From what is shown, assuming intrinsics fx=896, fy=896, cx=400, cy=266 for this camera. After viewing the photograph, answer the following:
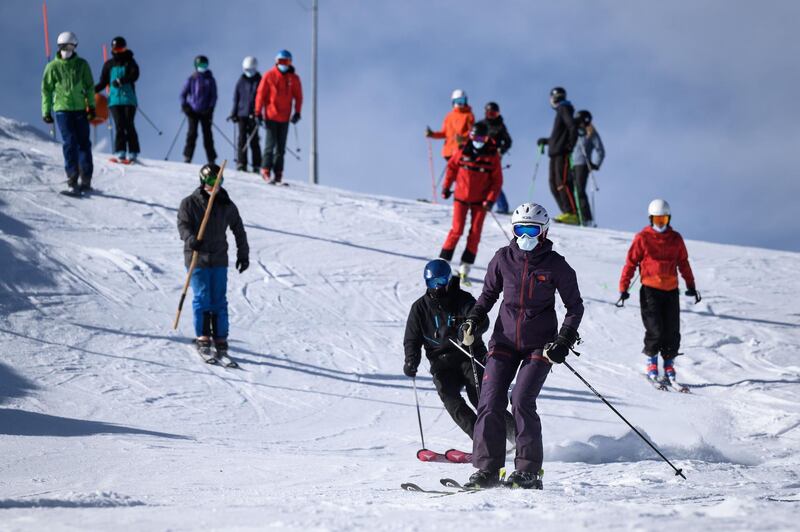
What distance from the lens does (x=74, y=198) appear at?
1355 cm

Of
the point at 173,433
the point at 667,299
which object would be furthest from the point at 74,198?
the point at 667,299

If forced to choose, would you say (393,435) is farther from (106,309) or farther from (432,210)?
(432,210)

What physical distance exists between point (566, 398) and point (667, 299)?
5.61 ft

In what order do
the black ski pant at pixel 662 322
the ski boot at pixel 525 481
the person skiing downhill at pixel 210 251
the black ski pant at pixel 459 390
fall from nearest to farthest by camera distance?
1. the ski boot at pixel 525 481
2. the black ski pant at pixel 459 390
3. the person skiing downhill at pixel 210 251
4. the black ski pant at pixel 662 322

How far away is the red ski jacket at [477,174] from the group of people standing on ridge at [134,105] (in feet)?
16.2

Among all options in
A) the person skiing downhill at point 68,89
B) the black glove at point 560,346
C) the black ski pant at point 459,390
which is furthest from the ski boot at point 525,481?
the person skiing downhill at point 68,89

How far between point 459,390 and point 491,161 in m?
5.44

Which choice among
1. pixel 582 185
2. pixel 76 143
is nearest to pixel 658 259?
pixel 582 185

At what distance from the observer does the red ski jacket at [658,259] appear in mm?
9523

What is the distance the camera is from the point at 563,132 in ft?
53.4

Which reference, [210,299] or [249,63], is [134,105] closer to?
[249,63]

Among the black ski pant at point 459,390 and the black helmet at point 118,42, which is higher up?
the black helmet at point 118,42

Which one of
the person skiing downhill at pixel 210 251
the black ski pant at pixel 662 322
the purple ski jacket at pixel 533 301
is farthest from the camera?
the black ski pant at pixel 662 322

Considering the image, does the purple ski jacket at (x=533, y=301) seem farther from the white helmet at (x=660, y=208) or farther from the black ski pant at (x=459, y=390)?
the white helmet at (x=660, y=208)
